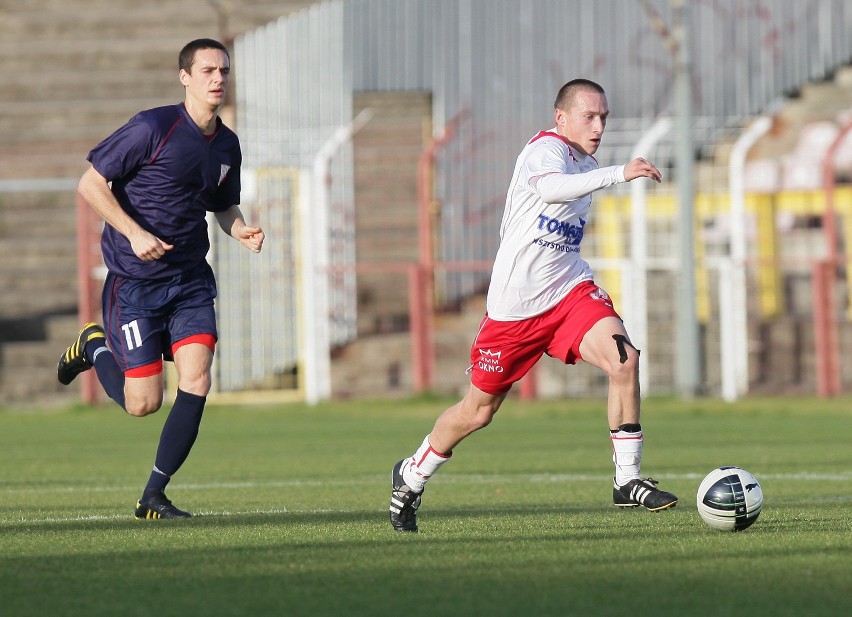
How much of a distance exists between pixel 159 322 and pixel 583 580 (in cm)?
340

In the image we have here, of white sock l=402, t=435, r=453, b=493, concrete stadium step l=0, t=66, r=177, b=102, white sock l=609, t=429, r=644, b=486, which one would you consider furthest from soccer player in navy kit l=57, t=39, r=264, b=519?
concrete stadium step l=0, t=66, r=177, b=102

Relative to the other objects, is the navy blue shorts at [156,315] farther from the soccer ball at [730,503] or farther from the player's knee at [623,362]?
the soccer ball at [730,503]

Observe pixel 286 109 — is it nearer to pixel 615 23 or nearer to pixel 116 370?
pixel 615 23

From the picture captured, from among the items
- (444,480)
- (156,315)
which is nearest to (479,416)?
(156,315)

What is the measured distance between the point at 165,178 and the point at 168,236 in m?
0.29

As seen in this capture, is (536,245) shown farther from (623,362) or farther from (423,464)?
(423,464)

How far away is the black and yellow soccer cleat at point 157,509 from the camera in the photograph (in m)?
7.45

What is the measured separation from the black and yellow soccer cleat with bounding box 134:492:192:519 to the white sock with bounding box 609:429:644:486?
6.65 feet

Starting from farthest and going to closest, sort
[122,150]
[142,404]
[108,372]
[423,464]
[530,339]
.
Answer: [108,372]
[142,404]
[122,150]
[530,339]
[423,464]

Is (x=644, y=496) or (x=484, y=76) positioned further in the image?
(x=484, y=76)

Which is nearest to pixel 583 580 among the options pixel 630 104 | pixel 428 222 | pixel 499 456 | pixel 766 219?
pixel 499 456

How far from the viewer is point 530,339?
24.4ft

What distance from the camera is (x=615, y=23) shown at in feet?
76.2

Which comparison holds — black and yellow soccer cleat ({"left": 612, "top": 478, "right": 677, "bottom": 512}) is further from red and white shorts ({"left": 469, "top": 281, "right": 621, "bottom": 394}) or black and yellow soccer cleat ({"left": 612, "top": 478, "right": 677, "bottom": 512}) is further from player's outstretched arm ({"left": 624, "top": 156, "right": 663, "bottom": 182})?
player's outstretched arm ({"left": 624, "top": 156, "right": 663, "bottom": 182})
